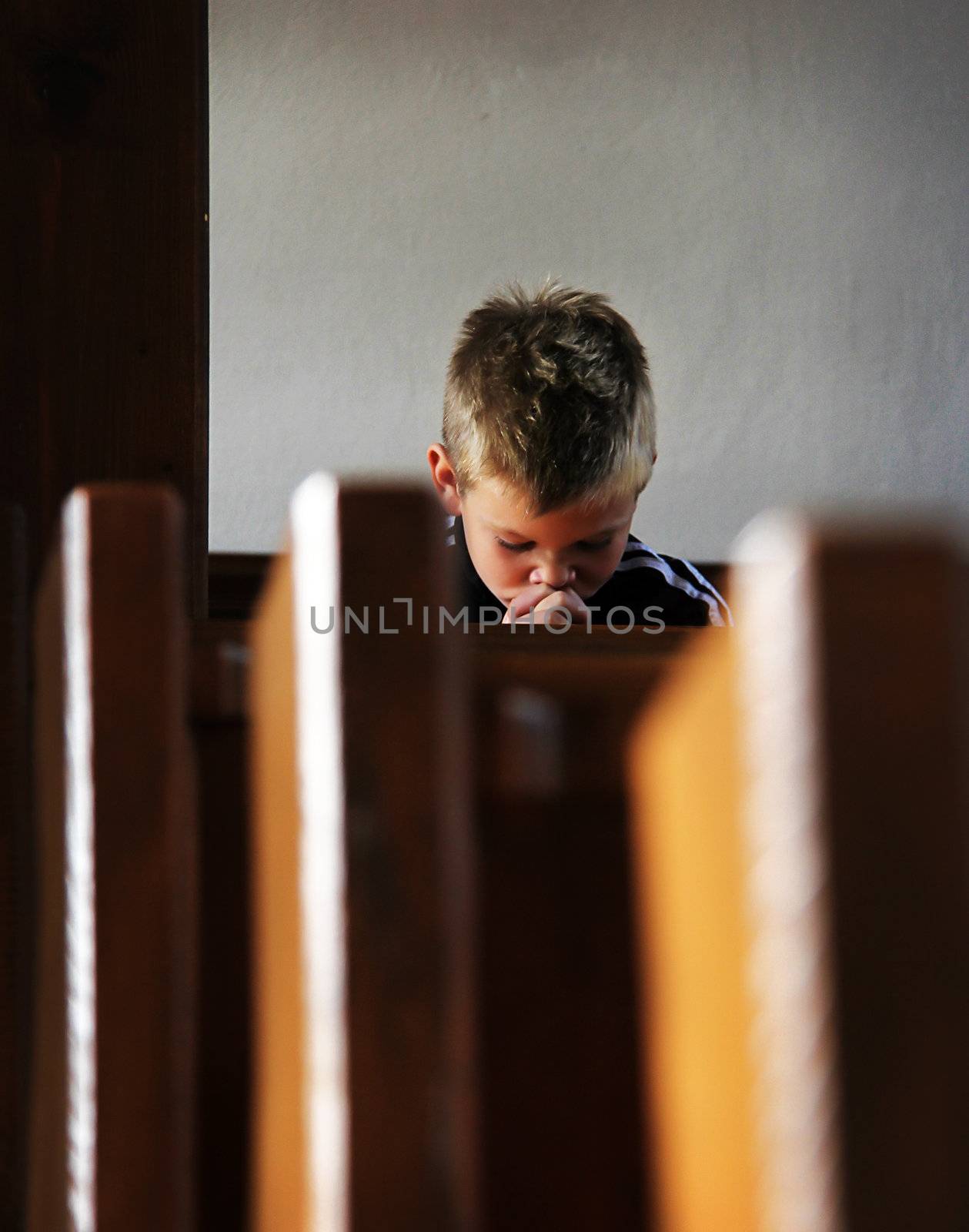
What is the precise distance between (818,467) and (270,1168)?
1.71m

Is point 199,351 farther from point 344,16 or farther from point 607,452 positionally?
point 344,16

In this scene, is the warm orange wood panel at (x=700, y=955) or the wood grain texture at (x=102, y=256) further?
the wood grain texture at (x=102, y=256)

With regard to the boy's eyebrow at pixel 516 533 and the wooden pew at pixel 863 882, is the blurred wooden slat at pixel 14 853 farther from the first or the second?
the boy's eyebrow at pixel 516 533

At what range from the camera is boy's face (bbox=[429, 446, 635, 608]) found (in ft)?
2.94

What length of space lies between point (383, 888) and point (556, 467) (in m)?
0.76

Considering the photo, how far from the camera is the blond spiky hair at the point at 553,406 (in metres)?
0.89

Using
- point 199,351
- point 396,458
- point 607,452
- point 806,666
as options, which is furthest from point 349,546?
point 396,458

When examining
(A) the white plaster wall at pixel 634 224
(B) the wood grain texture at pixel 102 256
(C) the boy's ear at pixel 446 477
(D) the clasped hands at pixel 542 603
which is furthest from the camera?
(A) the white plaster wall at pixel 634 224

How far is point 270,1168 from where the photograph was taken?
156 mm

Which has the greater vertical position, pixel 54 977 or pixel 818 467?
pixel 818 467

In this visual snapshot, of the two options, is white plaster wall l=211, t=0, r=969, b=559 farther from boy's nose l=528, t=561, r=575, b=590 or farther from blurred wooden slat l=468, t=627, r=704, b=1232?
blurred wooden slat l=468, t=627, r=704, b=1232

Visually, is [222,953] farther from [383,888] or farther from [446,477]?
[446,477]

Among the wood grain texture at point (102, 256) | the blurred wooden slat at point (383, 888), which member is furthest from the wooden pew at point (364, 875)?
the wood grain texture at point (102, 256)

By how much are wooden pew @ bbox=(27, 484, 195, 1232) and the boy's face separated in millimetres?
737
